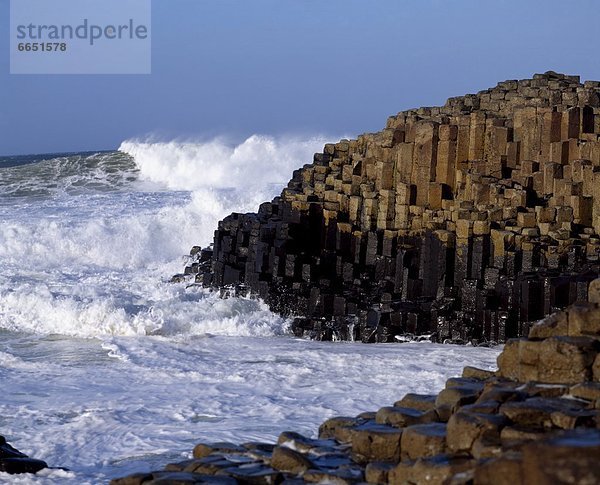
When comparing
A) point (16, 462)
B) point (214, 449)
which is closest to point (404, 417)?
point (214, 449)

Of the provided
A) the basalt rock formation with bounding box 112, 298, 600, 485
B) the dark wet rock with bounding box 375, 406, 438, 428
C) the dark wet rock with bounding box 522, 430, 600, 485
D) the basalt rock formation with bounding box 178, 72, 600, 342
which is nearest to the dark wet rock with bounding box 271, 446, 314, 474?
the basalt rock formation with bounding box 112, 298, 600, 485

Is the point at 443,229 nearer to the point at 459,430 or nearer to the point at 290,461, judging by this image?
the point at 290,461

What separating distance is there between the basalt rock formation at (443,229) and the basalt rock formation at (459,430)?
292 inches

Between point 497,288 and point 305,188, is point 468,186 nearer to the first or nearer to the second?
point 497,288

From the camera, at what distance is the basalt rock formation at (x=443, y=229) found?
16.5 m

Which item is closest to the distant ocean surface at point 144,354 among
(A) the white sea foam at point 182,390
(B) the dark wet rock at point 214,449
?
(A) the white sea foam at point 182,390

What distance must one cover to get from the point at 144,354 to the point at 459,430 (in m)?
9.18

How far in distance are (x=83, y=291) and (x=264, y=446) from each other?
13432mm

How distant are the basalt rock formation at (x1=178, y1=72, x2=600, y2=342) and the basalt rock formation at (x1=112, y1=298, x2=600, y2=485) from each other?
7.41 m

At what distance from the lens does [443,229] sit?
18516 mm

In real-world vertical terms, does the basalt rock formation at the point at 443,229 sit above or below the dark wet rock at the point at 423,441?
above

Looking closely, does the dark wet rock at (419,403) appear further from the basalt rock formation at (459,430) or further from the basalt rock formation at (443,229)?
the basalt rock formation at (443,229)

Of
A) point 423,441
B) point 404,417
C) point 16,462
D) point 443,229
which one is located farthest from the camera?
point 443,229

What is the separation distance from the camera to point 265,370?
13.7 meters
